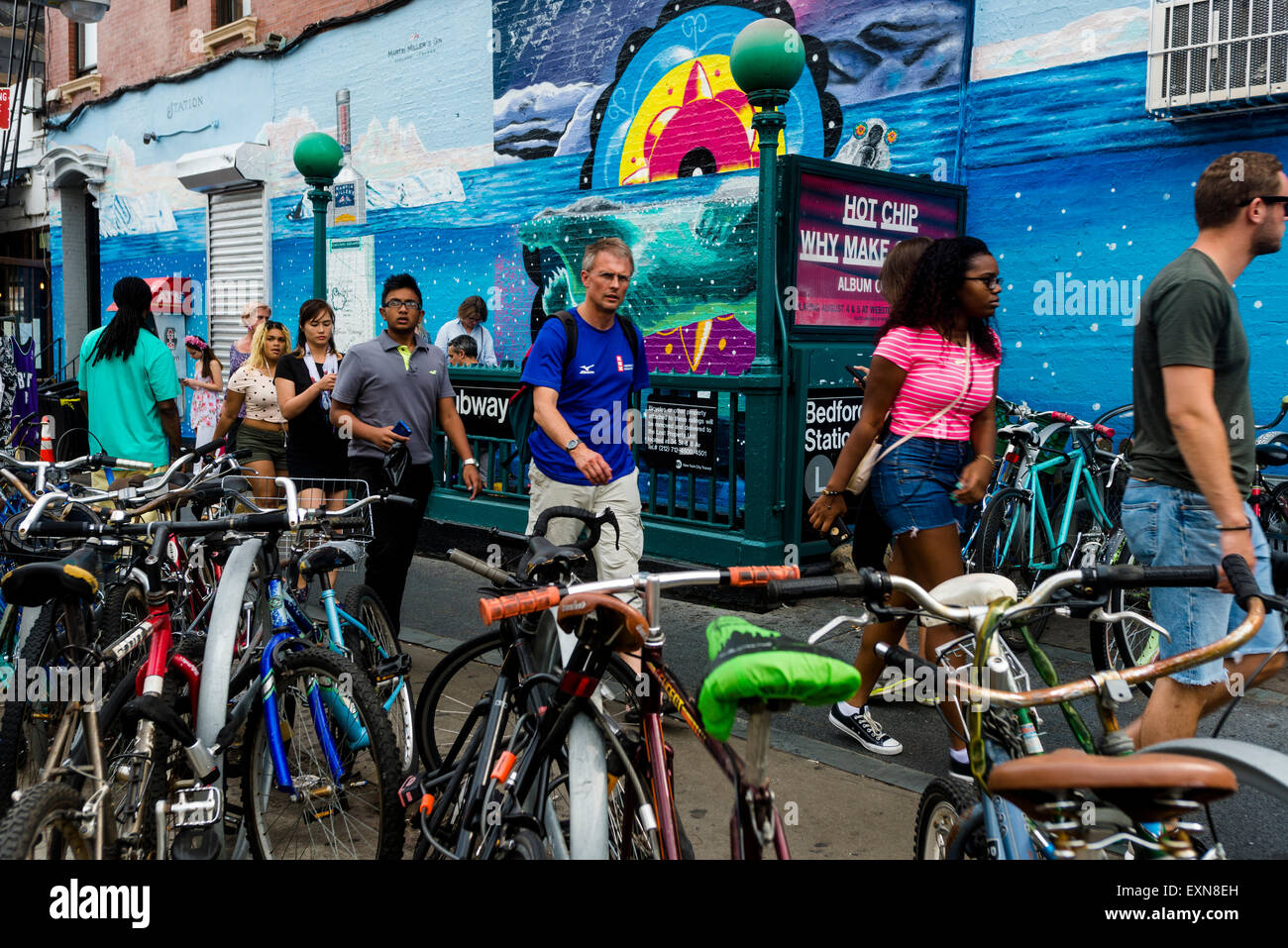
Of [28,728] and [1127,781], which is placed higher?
[1127,781]

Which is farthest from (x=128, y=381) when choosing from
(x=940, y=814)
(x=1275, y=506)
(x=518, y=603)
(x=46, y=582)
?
(x=1275, y=506)

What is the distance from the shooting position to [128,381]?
5.70m

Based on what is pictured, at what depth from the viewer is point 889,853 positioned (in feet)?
12.0

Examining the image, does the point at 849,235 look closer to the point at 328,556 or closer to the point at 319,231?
the point at 319,231

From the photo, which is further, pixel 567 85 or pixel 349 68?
pixel 349 68

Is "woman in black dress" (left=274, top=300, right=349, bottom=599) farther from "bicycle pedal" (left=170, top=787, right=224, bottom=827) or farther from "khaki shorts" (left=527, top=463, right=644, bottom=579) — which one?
"bicycle pedal" (left=170, top=787, right=224, bottom=827)

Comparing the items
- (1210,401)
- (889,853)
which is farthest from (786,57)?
(889,853)

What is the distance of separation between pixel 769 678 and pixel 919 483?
229cm

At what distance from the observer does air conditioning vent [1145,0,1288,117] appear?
6.55 m

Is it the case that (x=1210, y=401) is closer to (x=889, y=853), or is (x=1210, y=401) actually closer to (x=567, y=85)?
(x=889, y=853)

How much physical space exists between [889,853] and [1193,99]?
17.7 feet

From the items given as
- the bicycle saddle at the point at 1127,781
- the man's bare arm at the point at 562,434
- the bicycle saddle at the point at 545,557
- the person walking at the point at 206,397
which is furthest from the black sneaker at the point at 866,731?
the person walking at the point at 206,397

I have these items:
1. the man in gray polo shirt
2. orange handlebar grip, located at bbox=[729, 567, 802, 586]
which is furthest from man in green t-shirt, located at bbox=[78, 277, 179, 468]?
orange handlebar grip, located at bbox=[729, 567, 802, 586]

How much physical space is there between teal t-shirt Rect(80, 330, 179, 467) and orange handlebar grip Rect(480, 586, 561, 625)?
3830mm
